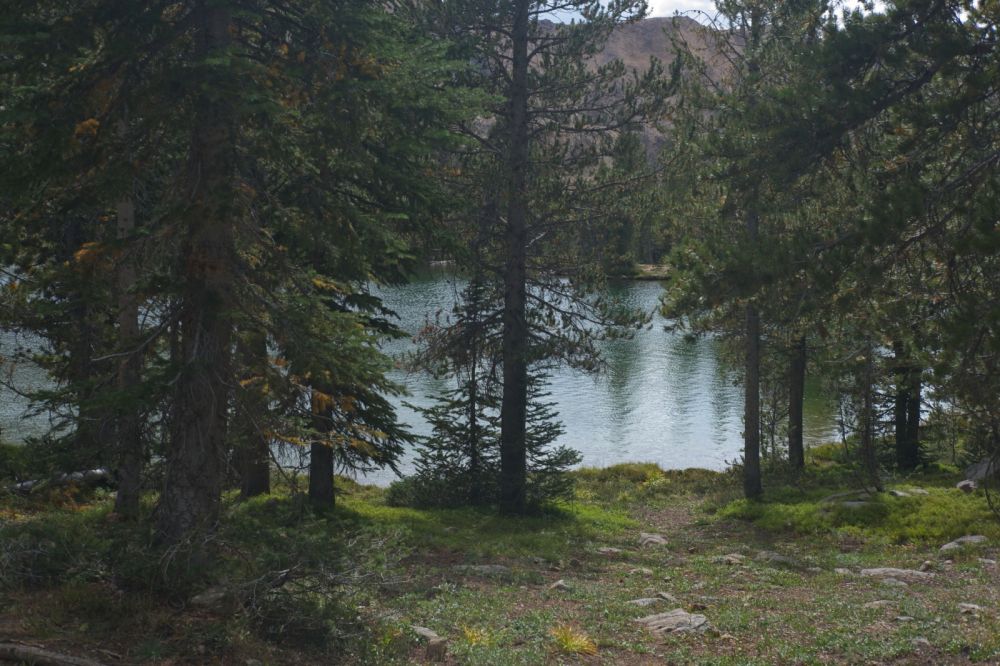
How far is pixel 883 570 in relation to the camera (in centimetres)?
1335

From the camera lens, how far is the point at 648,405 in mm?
38000

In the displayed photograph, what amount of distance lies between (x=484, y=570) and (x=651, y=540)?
5.31 meters

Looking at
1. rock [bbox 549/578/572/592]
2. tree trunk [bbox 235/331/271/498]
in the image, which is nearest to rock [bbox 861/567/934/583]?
rock [bbox 549/578/572/592]

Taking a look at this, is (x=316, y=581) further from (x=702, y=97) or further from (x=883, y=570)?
(x=702, y=97)

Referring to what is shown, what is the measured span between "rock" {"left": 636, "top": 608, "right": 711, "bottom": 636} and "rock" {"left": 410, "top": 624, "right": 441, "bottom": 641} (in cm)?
248

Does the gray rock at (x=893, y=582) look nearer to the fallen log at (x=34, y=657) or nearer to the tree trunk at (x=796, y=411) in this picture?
the fallen log at (x=34, y=657)

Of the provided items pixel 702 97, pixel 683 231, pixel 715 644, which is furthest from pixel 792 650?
pixel 683 231

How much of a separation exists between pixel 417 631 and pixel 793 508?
12.9 m

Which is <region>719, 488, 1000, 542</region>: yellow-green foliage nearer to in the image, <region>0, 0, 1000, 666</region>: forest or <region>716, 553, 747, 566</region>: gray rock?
<region>0, 0, 1000, 666</region>: forest

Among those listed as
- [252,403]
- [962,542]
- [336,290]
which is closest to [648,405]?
[962,542]

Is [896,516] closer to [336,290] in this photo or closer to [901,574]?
[901,574]

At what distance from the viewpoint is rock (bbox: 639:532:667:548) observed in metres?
17.0

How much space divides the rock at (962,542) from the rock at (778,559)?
2511mm

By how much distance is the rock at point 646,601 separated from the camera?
1109 cm
